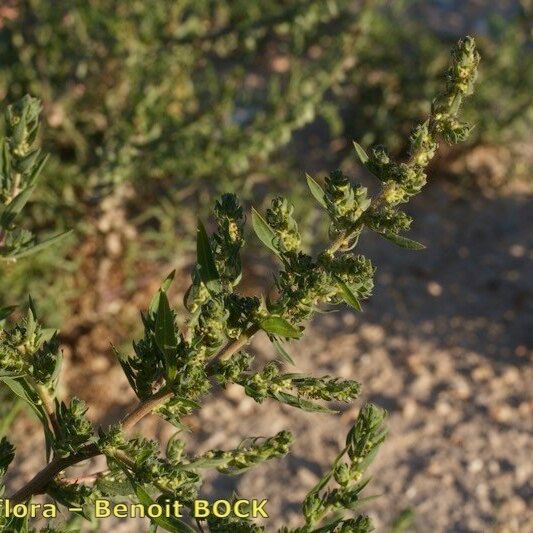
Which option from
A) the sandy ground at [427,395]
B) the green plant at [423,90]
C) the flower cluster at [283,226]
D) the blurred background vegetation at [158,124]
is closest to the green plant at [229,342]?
the flower cluster at [283,226]

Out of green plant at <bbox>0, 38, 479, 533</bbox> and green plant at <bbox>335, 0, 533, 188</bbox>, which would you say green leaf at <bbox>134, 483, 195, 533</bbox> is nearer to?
green plant at <bbox>0, 38, 479, 533</bbox>

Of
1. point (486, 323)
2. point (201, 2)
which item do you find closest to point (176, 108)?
point (201, 2)

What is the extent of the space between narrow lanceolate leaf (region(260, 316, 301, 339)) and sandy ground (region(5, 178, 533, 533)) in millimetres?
1694

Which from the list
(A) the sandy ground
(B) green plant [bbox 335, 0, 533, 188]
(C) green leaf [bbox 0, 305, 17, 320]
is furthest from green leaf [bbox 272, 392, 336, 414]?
(B) green plant [bbox 335, 0, 533, 188]

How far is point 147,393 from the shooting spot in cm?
115

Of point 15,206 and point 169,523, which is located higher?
point 15,206

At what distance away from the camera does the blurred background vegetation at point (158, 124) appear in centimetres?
298

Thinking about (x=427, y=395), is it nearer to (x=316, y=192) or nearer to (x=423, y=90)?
(x=423, y=90)

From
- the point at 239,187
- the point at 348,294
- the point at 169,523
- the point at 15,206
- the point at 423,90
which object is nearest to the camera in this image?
the point at 348,294

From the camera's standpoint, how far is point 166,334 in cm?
108

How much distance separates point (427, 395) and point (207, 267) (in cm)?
209

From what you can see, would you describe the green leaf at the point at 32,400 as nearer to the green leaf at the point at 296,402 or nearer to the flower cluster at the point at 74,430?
the flower cluster at the point at 74,430

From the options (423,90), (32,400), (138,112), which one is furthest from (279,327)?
(423,90)

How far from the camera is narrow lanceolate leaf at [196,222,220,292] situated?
1071mm
